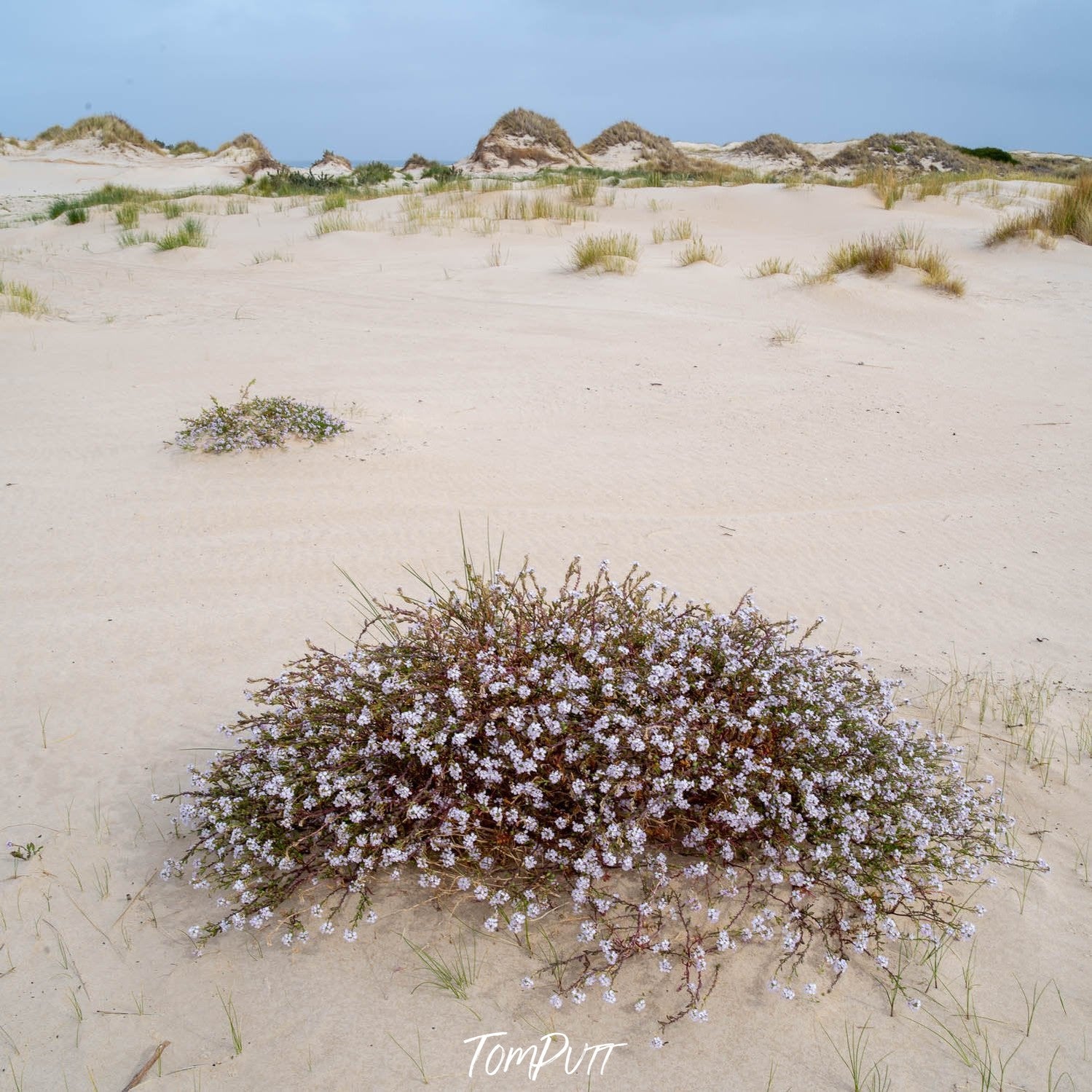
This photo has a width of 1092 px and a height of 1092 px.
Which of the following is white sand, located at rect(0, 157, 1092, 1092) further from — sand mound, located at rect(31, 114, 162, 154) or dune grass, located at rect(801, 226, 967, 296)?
sand mound, located at rect(31, 114, 162, 154)

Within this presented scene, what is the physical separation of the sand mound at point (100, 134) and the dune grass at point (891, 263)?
1123 inches

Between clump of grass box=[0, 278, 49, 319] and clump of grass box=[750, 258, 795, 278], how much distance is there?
7.97m

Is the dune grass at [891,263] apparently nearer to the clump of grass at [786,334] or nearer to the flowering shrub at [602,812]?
the clump of grass at [786,334]

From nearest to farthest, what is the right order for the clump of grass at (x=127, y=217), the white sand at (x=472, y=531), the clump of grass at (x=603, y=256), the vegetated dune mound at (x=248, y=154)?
the white sand at (x=472, y=531) < the clump of grass at (x=603, y=256) < the clump of grass at (x=127, y=217) < the vegetated dune mound at (x=248, y=154)

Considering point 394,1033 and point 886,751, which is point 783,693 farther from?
point 394,1033

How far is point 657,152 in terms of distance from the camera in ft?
80.7

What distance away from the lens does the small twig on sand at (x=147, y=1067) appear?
2.00 metres

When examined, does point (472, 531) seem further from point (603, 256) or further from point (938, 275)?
point (938, 275)

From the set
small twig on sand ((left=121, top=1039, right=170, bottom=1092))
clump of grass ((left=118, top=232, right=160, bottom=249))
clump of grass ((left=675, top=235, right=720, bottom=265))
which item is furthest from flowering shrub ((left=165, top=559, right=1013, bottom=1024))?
clump of grass ((left=118, top=232, right=160, bottom=249))

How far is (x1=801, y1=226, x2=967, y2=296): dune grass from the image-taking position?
31.3ft

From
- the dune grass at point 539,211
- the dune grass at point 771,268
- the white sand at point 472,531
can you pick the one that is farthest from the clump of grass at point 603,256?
the dune grass at point 539,211

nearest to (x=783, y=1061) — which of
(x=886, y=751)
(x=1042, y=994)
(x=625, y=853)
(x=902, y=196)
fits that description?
(x=625, y=853)

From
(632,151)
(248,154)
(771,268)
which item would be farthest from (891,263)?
(248,154)

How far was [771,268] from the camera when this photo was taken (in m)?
10.3
